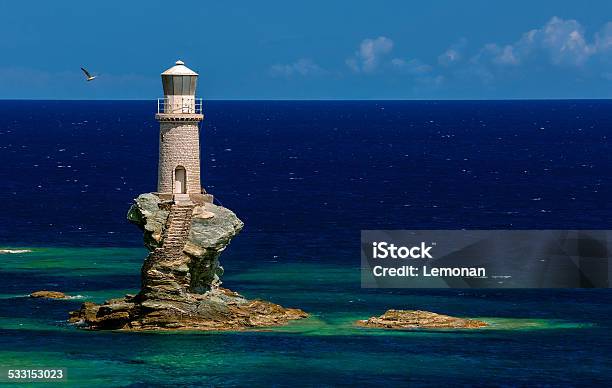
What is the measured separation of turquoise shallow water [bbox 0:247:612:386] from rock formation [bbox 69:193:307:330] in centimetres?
168

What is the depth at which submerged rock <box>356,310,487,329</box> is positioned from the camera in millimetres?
93875

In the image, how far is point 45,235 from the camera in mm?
140000

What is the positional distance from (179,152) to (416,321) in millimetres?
18576

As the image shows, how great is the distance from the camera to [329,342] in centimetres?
8862

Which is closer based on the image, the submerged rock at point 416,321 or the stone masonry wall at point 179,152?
the submerged rock at point 416,321

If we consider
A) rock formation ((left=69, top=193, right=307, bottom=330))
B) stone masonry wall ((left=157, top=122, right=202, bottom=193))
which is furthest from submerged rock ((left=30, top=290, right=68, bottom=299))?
stone masonry wall ((left=157, top=122, right=202, bottom=193))

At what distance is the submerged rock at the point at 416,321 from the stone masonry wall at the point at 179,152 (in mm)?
14325

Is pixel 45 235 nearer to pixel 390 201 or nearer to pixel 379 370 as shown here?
pixel 390 201

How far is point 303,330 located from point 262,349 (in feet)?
21.4

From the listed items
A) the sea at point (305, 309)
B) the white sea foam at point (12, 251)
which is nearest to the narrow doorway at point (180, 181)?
the sea at point (305, 309)

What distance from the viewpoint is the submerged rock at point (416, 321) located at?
93.9 meters

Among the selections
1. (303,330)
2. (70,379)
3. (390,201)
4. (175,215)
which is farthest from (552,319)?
(390,201)
